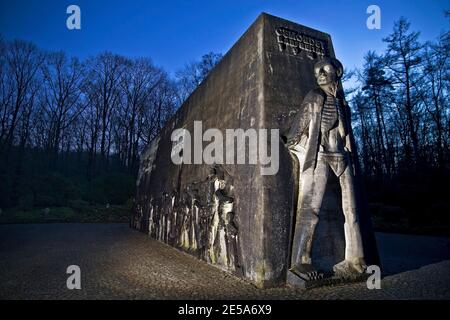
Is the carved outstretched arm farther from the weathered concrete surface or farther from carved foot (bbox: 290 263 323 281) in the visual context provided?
carved foot (bbox: 290 263 323 281)

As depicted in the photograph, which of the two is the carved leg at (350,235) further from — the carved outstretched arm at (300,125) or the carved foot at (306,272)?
the carved outstretched arm at (300,125)

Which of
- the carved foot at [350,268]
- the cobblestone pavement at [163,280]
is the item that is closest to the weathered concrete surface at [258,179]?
the carved foot at [350,268]

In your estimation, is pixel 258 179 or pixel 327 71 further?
pixel 327 71

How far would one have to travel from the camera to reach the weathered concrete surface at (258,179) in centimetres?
346

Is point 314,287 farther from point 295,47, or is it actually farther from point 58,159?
point 58,159

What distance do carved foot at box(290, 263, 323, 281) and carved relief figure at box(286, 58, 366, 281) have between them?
0.07 feet

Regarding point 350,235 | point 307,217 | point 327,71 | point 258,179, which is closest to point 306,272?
point 307,217

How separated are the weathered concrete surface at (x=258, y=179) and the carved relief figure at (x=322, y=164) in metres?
0.14

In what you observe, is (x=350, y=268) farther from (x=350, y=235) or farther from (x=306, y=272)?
(x=306, y=272)

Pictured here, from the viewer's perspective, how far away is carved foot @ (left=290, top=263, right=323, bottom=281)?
10.3 feet

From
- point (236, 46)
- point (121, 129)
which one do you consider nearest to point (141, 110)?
point (121, 129)

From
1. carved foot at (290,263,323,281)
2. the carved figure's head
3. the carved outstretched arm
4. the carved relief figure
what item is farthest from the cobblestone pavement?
the carved figure's head

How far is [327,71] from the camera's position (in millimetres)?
3688

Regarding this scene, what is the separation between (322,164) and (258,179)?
0.81m
